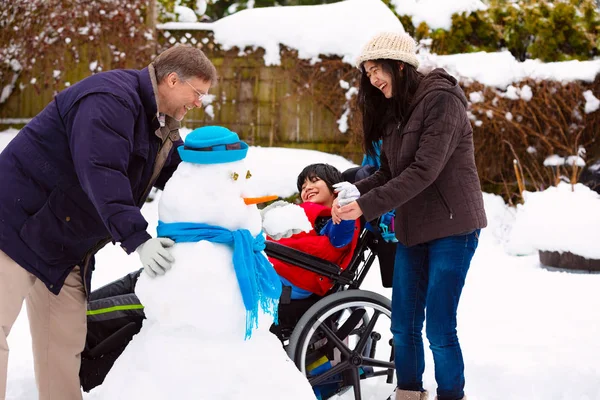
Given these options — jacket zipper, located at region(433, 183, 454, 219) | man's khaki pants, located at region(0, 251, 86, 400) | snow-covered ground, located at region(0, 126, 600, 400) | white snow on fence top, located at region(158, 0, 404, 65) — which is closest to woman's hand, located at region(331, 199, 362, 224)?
jacket zipper, located at region(433, 183, 454, 219)

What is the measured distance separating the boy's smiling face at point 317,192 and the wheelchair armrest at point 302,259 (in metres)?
0.37

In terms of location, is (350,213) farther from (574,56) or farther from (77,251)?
(574,56)

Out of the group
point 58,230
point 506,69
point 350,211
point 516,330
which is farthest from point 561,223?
point 58,230

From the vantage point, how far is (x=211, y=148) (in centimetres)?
217

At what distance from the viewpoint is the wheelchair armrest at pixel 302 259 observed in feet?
9.67

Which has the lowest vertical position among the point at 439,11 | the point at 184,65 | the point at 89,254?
the point at 89,254

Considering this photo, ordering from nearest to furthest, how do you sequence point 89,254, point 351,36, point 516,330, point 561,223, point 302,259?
point 89,254 < point 302,259 < point 516,330 < point 561,223 < point 351,36

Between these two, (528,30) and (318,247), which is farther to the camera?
(528,30)

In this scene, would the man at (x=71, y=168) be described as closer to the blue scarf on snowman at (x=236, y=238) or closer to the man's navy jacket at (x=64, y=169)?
the man's navy jacket at (x=64, y=169)

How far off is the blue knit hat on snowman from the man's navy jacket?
0.67ft

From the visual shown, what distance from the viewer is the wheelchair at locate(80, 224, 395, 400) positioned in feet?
8.98

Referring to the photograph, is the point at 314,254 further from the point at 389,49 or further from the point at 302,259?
the point at 389,49

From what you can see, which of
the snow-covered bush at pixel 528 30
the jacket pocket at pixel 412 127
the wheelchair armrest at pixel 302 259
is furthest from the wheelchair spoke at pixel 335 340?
the snow-covered bush at pixel 528 30

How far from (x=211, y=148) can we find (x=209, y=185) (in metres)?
0.12
